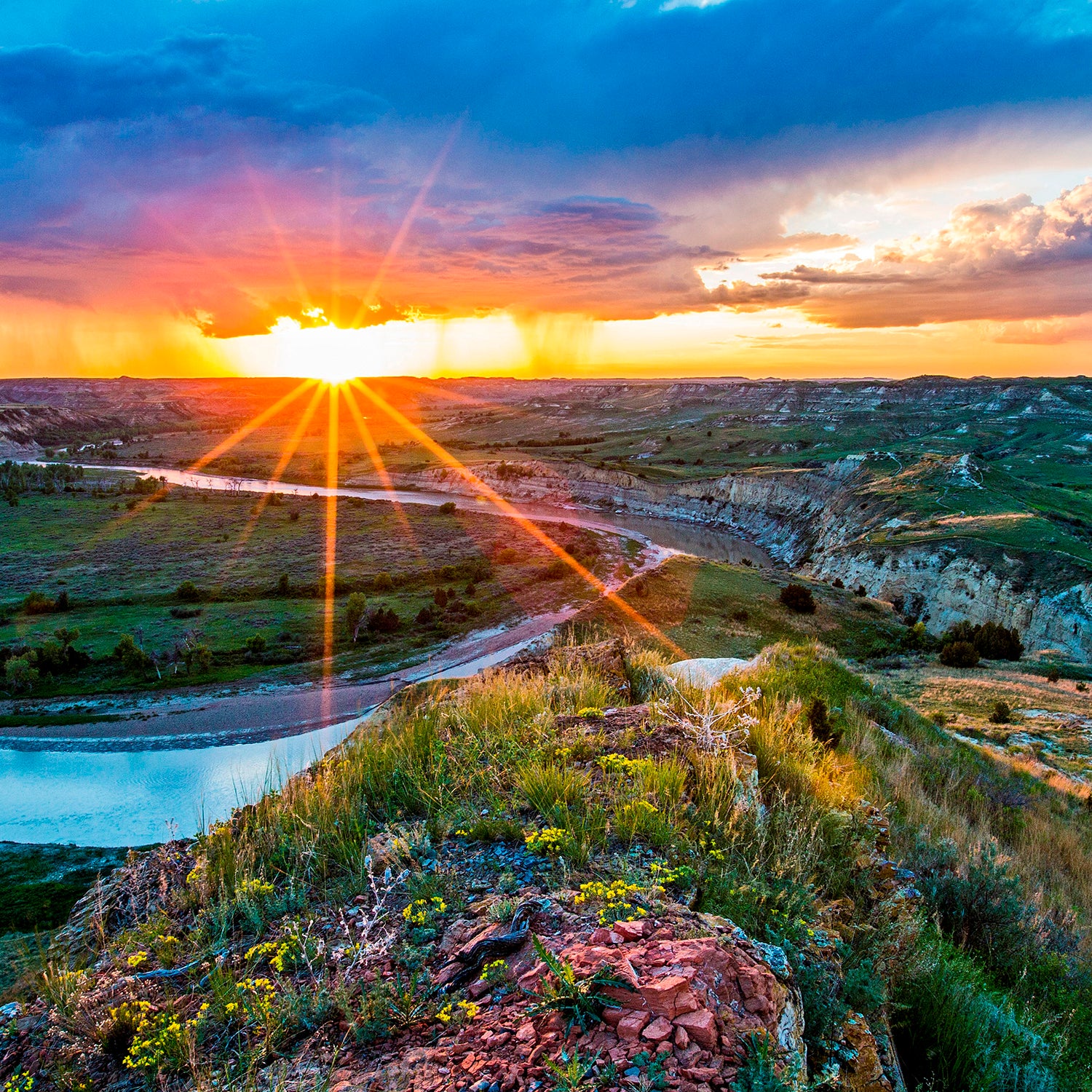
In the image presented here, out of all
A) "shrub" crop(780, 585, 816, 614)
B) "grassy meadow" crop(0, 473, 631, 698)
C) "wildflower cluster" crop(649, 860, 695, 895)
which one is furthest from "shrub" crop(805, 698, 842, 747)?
"shrub" crop(780, 585, 816, 614)

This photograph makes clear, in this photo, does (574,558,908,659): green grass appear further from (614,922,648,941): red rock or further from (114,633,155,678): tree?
(614,922,648,941): red rock

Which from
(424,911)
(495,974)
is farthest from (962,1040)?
(424,911)

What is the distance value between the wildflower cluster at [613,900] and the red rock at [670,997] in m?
0.59

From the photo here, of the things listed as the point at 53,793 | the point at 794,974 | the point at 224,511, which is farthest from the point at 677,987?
the point at 224,511

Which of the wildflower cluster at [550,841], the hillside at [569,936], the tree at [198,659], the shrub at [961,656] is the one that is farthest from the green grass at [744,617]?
the wildflower cluster at [550,841]

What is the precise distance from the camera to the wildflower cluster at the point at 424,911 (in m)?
3.84

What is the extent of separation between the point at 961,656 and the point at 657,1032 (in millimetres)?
34114

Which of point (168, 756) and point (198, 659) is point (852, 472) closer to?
point (198, 659)

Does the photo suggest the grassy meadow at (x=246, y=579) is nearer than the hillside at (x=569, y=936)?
No

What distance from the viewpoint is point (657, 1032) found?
259cm

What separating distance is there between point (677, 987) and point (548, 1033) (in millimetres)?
603

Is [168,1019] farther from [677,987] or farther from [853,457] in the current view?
[853,457]

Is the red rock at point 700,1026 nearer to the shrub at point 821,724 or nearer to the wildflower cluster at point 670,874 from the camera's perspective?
the wildflower cluster at point 670,874

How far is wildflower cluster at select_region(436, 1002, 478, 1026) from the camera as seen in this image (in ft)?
9.94
